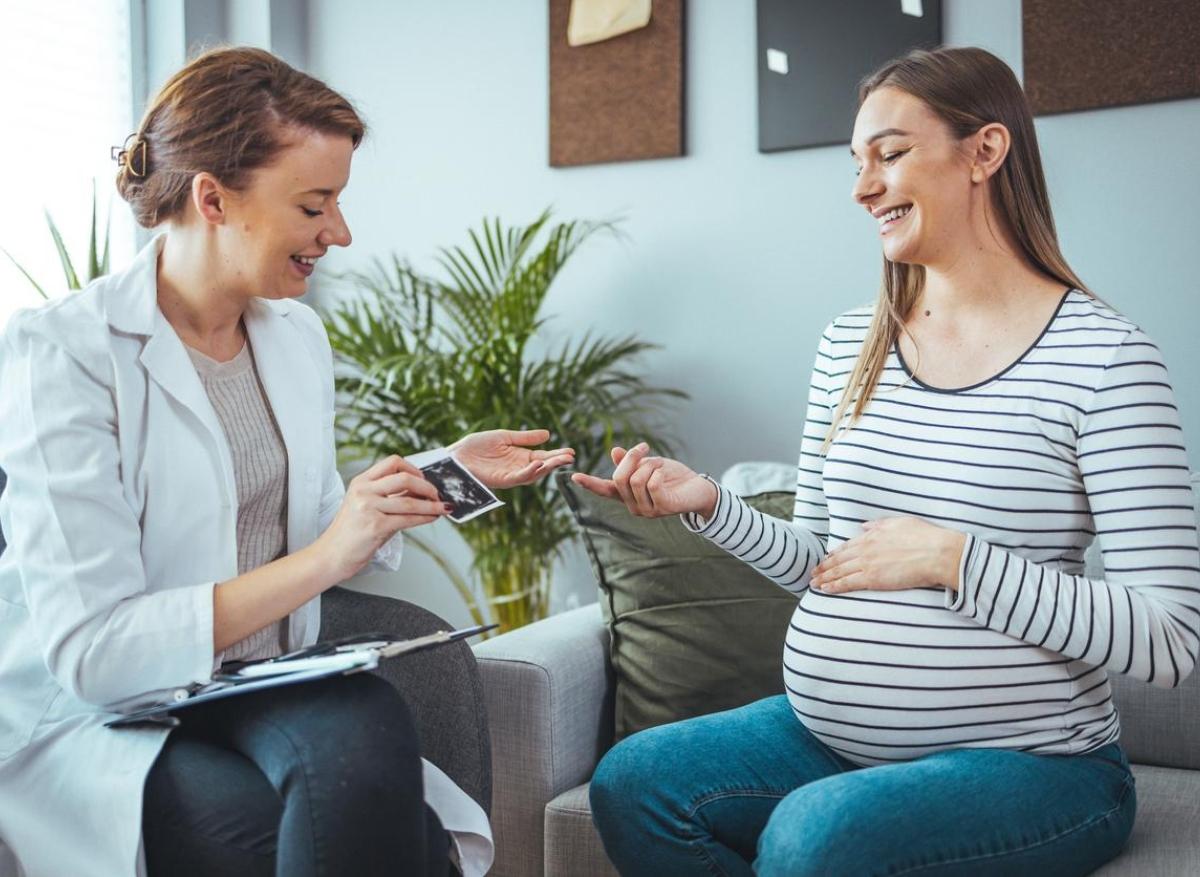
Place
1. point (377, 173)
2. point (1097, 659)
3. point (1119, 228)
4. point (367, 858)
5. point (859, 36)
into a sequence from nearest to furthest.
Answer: point (367, 858) → point (1097, 659) → point (1119, 228) → point (859, 36) → point (377, 173)

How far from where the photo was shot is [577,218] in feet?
9.63

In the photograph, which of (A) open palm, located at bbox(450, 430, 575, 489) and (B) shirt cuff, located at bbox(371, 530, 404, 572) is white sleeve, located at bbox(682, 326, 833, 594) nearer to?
(A) open palm, located at bbox(450, 430, 575, 489)

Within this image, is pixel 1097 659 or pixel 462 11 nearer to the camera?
pixel 1097 659

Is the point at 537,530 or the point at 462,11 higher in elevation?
the point at 462,11

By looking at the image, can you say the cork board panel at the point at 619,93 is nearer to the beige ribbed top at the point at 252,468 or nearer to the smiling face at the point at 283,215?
the smiling face at the point at 283,215

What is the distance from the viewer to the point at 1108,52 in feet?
7.63

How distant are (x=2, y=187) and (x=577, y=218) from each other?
1.35m

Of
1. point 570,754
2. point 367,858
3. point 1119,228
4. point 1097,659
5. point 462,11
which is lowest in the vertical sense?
point 570,754

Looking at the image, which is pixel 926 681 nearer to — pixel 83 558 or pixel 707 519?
pixel 707 519

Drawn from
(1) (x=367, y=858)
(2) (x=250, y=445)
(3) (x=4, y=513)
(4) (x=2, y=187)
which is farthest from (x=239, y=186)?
(4) (x=2, y=187)

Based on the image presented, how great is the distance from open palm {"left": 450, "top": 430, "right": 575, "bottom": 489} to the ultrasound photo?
0.15 metres

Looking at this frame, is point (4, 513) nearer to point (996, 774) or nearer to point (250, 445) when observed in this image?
point (250, 445)

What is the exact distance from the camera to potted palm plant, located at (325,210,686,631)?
8.85ft

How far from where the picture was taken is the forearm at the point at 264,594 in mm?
1324
